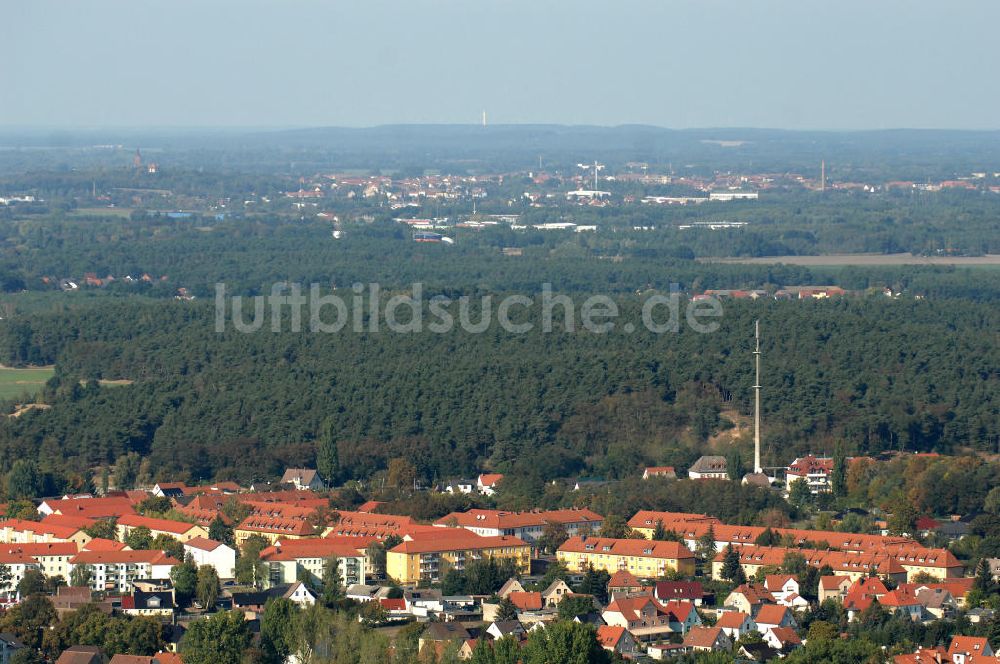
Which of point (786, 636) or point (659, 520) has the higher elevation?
point (786, 636)

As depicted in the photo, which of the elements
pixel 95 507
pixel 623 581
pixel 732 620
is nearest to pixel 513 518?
pixel 623 581

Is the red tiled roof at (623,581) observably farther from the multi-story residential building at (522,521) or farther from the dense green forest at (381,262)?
the dense green forest at (381,262)

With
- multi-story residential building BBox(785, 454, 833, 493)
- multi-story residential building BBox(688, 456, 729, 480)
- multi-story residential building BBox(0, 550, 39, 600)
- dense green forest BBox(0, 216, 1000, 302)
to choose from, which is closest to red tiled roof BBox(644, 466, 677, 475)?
multi-story residential building BBox(688, 456, 729, 480)

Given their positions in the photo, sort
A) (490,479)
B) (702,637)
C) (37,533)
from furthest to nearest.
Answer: (490,479) < (37,533) < (702,637)

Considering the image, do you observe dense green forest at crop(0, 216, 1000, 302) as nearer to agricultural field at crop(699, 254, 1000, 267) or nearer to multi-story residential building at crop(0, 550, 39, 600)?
agricultural field at crop(699, 254, 1000, 267)

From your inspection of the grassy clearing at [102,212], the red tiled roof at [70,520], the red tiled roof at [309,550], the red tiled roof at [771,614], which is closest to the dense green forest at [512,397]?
the red tiled roof at [70,520]

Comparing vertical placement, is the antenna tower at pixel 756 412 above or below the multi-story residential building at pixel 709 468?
above

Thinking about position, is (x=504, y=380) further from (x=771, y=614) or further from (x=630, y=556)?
(x=771, y=614)
